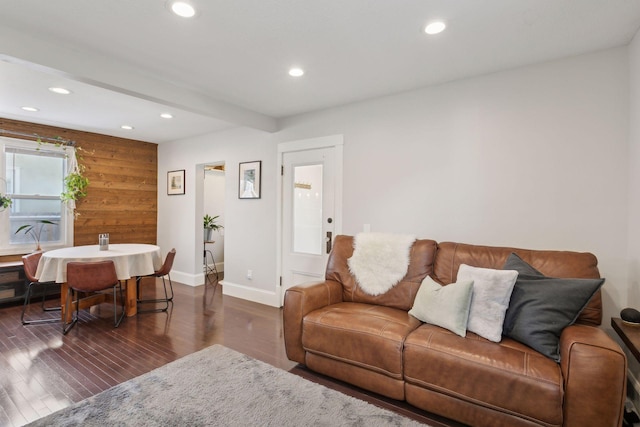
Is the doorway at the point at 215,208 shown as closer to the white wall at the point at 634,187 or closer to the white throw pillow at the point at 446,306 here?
the white throw pillow at the point at 446,306

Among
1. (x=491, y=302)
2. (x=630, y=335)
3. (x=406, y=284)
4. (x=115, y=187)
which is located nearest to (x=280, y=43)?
(x=406, y=284)

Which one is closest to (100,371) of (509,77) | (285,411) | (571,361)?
(285,411)

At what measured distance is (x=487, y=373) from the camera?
1.74 metres

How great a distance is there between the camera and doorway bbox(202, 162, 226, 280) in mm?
6438

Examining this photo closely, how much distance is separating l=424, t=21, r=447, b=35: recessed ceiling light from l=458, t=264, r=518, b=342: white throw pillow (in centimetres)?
163

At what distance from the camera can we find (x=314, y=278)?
396 centimetres

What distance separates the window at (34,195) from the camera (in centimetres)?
441

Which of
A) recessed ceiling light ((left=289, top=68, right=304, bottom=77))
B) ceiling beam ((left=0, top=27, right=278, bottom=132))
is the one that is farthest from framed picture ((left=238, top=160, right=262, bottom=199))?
recessed ceiling light ((left=289, top=68, right=304, bottom=77))

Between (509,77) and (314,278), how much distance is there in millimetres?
2841

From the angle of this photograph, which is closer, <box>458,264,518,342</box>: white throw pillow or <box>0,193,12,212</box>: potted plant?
<box>458,264,518,342</box>: white throw pillow

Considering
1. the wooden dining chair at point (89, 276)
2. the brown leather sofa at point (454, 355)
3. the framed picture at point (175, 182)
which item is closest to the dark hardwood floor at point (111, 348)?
the brown leather sofa at point (454, 355)

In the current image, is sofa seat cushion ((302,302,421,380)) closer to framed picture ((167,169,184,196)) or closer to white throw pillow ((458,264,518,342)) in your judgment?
white throw pillow ((458,264,518,342))

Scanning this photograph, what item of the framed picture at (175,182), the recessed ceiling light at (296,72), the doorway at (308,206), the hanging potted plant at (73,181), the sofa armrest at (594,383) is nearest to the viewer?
the sofa armrest at (594,383)

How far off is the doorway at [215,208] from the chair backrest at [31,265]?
2822 millimetres
